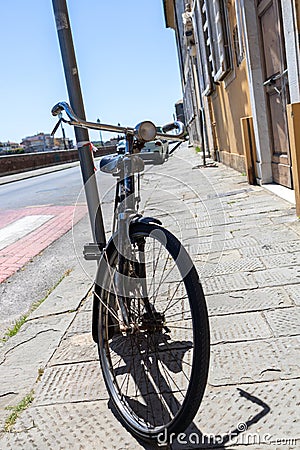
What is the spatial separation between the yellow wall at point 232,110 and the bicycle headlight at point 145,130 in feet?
19.7

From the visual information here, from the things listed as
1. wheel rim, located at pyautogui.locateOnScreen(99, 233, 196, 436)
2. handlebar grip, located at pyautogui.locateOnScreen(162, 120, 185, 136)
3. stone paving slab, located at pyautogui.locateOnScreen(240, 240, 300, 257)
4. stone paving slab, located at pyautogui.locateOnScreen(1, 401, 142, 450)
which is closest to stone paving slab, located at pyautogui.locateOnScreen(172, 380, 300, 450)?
wheel rim, located at pyautogui.locateOnScreen(99, 233, 196, 436)

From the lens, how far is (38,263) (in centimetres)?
550

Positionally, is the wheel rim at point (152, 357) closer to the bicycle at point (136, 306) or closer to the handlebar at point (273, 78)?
the bicycle at point (136, 306)

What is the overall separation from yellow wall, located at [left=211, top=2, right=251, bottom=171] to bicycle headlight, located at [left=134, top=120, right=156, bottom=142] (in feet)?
19.7

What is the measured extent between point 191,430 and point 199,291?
54cm

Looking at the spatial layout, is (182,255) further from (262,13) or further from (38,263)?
(262,13)

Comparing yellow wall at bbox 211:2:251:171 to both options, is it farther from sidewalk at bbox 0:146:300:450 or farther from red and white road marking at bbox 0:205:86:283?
sidewalk at bbox 0:146:300:450

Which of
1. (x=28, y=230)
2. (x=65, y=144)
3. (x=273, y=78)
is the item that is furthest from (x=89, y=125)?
(x=65, y=144)

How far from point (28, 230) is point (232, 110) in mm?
4774

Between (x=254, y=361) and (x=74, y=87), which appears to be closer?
(x=254, y=361)

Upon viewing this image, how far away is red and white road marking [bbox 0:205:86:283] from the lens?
19.1 ft

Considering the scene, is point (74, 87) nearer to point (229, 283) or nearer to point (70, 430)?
point (229, 283)

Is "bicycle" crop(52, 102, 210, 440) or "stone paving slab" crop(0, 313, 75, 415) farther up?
"bicycle" crop(52, 102, 210, 440)

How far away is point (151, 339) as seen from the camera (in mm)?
2318
